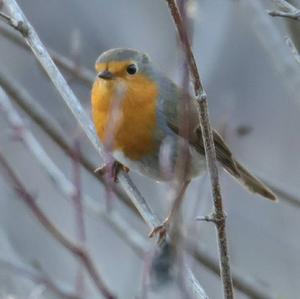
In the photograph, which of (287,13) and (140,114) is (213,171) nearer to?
(287,13)

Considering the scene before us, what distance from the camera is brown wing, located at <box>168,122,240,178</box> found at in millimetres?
3912

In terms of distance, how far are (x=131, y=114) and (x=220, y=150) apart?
0.48 m

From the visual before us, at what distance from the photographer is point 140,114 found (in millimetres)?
3861

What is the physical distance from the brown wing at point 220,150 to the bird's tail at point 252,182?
22 millimetres

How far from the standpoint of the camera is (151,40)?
8.11 metres

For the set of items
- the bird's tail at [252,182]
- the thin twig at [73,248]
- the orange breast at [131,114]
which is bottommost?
the bird's tail at [252,182]

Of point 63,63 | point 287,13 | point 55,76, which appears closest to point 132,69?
point 63,63

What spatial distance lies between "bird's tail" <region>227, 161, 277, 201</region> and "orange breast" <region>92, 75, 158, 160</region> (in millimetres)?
492

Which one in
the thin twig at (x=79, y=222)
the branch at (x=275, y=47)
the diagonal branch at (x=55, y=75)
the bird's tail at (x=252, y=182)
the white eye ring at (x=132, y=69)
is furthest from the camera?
the bird's tail at (x=252, y=182)

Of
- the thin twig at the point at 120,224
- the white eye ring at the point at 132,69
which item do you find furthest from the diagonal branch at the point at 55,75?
the white eye ring at the point at 132,69

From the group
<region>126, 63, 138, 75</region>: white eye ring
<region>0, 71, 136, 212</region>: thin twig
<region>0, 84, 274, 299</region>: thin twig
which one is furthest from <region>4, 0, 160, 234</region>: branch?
<region>126, 63, 138, 75</region>: white eye ring

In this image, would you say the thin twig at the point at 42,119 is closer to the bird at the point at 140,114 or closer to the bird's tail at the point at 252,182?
the bird at the point at 140,114

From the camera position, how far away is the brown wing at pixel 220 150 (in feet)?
12.8

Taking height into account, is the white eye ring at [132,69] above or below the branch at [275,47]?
below
